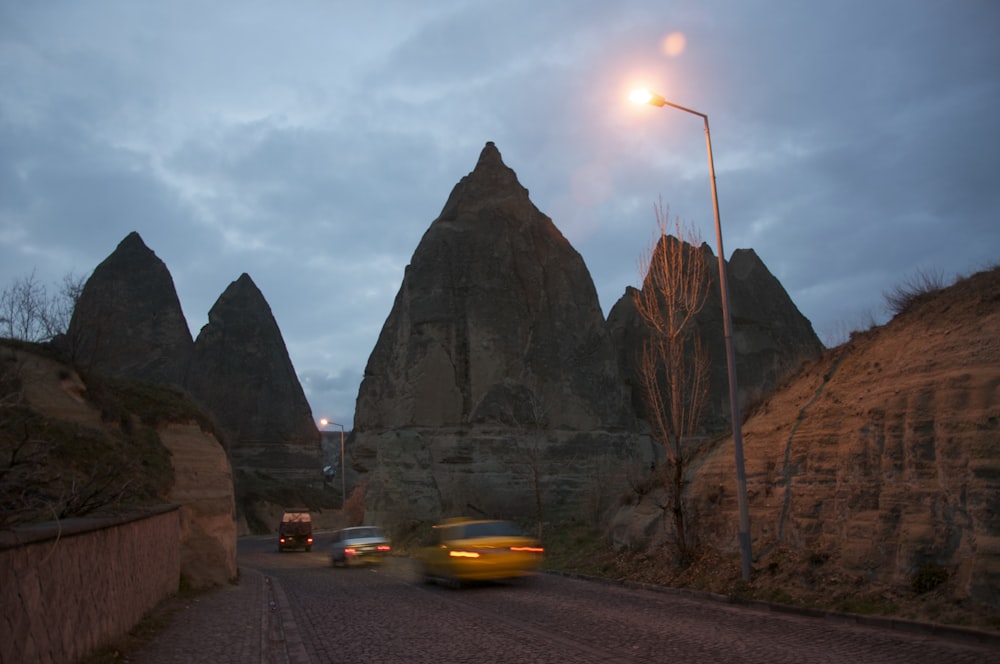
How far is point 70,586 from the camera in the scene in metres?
8.47

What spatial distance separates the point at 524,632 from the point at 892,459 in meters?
6.83

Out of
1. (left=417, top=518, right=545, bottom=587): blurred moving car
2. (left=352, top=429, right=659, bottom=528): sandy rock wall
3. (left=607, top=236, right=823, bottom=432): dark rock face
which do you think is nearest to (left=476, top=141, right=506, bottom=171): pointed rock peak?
(left=607, top=236, right=823, bottom=432): dark rock face

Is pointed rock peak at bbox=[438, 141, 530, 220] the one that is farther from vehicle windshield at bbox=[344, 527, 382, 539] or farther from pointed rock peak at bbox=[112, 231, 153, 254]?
pointed rock peak at bbox=[112, 231, 153, 254]

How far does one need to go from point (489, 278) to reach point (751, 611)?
96.5 ft

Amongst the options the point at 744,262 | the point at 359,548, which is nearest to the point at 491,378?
the point at 359,548

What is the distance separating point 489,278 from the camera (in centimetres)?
4162

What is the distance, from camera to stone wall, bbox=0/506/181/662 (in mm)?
6762

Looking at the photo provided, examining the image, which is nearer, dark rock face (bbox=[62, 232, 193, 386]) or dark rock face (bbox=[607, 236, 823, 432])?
dark rock face (bbox=[607, 236, 823, 432])

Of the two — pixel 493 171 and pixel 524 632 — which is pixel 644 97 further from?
pixel 493 171

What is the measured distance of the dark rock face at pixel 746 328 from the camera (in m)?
51.9

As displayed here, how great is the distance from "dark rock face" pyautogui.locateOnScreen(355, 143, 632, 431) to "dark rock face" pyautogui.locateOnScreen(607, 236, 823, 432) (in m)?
9.06

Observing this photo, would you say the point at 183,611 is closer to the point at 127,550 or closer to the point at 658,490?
the point at 127,550

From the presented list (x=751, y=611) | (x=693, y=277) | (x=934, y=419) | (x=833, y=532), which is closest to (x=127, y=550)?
(x=751, y=611)

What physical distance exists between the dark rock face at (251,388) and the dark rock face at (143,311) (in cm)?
249
